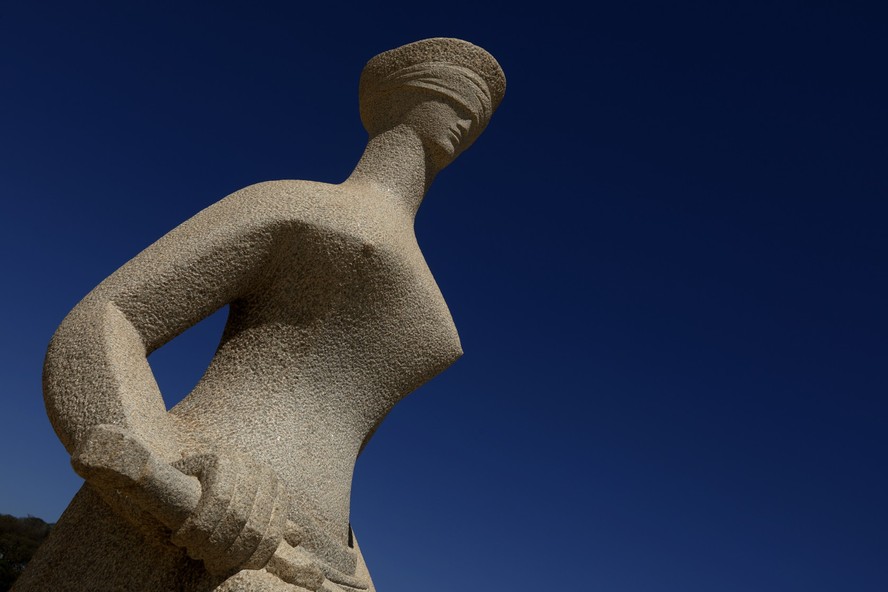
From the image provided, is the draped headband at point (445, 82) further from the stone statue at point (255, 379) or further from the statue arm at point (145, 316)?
the statue arm at point (145, 316)

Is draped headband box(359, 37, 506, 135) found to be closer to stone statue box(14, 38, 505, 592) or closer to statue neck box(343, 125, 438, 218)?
stone statue box(14, 38, 505, 592)

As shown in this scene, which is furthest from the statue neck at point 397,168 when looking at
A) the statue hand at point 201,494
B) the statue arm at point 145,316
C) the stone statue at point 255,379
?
the statue hand at point 201,494

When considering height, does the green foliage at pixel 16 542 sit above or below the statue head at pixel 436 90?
below

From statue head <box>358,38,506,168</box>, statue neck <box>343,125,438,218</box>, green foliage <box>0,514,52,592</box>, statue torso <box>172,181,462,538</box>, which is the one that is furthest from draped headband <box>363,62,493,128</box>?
green foliage <box>0,514,52,592</box>

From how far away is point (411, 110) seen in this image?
4.89 metres

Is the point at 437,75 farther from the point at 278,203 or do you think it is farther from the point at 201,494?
the point at 201,494

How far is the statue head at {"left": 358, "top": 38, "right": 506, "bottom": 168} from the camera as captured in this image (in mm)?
4848

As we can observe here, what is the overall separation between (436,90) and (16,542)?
1050cm

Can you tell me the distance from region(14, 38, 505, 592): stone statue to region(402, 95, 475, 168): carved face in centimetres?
1

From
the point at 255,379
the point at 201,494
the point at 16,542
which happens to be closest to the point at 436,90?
the point at 255,379

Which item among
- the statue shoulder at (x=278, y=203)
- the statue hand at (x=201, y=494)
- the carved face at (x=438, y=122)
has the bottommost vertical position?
the statue hand at (x=201, y=494)

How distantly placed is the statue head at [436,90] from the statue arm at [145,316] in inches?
49.4

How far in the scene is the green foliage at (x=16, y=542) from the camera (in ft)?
33.6

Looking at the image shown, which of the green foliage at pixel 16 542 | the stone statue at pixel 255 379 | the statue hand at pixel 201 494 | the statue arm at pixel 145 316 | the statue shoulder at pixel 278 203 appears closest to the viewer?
the statue hand at pixel 201 494
